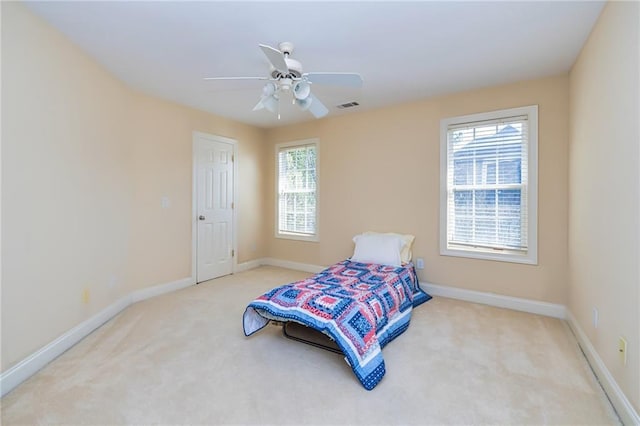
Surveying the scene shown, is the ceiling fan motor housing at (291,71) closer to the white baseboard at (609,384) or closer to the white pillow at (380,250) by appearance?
the white pillow at (380,250)

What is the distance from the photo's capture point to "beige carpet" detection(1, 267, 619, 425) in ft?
5.41

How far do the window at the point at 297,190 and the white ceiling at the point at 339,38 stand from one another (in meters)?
1.70

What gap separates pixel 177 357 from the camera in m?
2.27

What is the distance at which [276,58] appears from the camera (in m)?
2.06

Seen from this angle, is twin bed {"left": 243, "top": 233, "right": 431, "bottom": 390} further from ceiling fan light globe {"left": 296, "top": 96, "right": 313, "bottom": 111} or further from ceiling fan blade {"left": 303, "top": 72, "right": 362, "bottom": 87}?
ceiling fan blade {"left": 303, "top": 72, "right": 362, "bottom": 87}

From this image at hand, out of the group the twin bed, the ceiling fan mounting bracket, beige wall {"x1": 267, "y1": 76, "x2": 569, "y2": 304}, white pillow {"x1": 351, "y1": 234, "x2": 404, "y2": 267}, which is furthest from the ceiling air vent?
the twin bed

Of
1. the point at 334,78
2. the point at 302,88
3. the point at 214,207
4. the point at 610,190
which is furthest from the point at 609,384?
the point at 214,207

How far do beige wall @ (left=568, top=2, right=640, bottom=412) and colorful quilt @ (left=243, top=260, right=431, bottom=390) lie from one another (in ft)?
4.44

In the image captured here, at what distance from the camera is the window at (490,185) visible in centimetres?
318

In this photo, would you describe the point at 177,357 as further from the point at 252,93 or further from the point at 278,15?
the point at 252,93

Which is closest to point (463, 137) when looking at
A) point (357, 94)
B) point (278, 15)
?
point (357, 94)

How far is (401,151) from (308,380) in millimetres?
3004

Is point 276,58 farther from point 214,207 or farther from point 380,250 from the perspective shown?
point 214,207

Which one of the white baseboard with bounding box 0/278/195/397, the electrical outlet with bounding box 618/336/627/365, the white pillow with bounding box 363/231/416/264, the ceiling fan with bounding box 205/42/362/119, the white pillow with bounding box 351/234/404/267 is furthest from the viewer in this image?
the white pillow with bounding box 363/231/416/264
